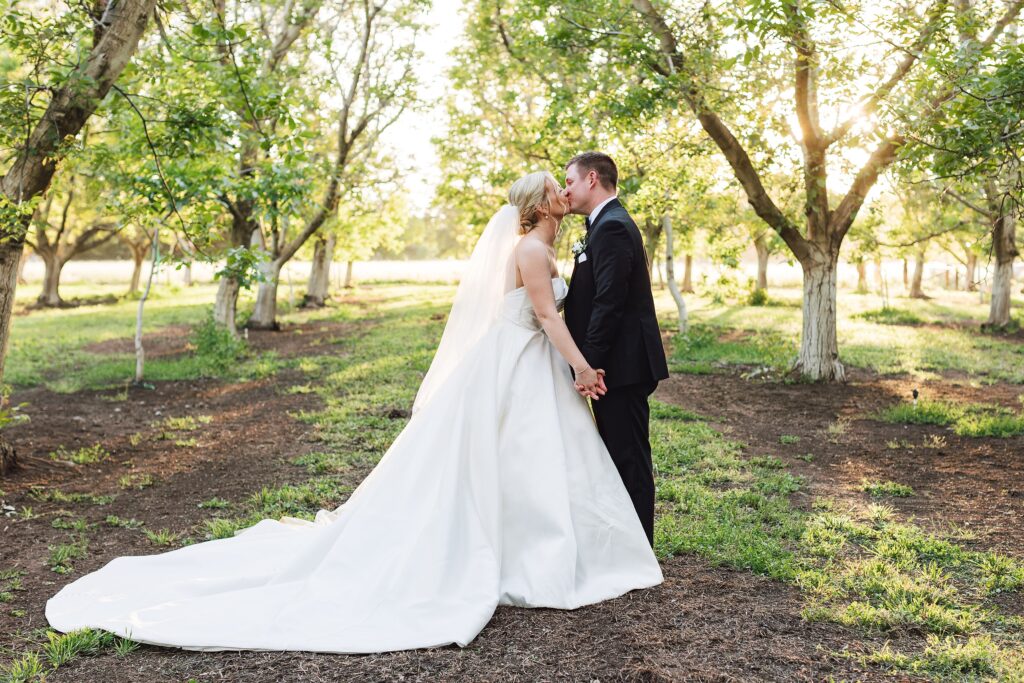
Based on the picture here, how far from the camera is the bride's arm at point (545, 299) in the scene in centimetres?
502

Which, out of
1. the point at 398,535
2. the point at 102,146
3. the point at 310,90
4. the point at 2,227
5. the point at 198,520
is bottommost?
the point at 198,520

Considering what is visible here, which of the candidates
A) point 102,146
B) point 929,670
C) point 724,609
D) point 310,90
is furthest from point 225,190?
point 310,90

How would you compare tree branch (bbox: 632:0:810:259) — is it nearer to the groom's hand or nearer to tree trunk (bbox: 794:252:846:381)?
tree trunk (bbox: 794:252:846:381)

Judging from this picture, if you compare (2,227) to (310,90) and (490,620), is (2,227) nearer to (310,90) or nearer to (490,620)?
(490,620)

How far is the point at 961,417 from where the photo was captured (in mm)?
10242

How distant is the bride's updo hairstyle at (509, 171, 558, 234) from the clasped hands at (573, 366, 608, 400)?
1.06 meters

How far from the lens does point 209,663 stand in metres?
4.09

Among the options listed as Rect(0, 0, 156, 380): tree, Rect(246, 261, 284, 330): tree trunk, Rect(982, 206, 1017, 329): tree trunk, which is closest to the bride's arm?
Rect(0, 0, 156, 380): tree

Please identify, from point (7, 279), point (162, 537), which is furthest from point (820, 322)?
point (7, 279)

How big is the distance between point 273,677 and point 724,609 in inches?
102

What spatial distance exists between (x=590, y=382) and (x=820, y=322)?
343 inches

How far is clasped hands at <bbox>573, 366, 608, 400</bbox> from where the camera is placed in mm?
4998

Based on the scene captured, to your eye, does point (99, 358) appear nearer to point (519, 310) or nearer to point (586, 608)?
point (519, 310)

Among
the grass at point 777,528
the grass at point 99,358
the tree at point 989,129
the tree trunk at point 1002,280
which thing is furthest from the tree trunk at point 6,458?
the tree trunk at point 1002,280
